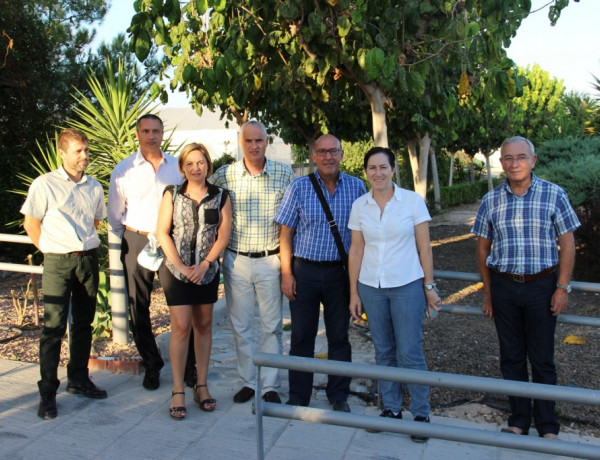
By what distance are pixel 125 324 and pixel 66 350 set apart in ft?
1.88

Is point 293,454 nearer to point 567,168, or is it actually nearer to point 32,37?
point 567,168

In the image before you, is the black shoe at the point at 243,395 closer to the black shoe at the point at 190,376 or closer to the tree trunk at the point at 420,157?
the black shoe at the point at 190,376

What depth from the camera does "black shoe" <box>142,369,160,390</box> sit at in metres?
4.54

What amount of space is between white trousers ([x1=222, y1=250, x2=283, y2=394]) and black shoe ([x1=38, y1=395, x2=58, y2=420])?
122cm

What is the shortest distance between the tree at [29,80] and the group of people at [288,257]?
606cm

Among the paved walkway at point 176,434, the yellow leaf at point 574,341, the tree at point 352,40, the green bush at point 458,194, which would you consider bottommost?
the paved walkway at point 176,434

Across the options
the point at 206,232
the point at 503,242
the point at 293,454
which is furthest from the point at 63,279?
the point at 503,242

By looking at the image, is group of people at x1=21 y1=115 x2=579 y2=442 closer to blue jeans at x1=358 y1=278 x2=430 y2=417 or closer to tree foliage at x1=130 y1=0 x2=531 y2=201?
blue jeans at x1=358 y1=278 x2=430 y2=417

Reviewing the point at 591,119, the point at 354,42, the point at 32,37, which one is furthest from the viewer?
the point at 591,119

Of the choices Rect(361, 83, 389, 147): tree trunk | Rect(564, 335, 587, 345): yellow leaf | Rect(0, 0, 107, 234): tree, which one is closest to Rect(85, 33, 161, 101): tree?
Rect(0, 0, 107, 234): tree

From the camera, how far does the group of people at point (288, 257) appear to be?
3.64 m

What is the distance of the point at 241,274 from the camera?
422 cm

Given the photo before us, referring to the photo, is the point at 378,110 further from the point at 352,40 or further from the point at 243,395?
the point at 243,395

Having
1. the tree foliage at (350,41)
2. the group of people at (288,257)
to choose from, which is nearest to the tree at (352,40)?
the tree foliage at (350,41)
